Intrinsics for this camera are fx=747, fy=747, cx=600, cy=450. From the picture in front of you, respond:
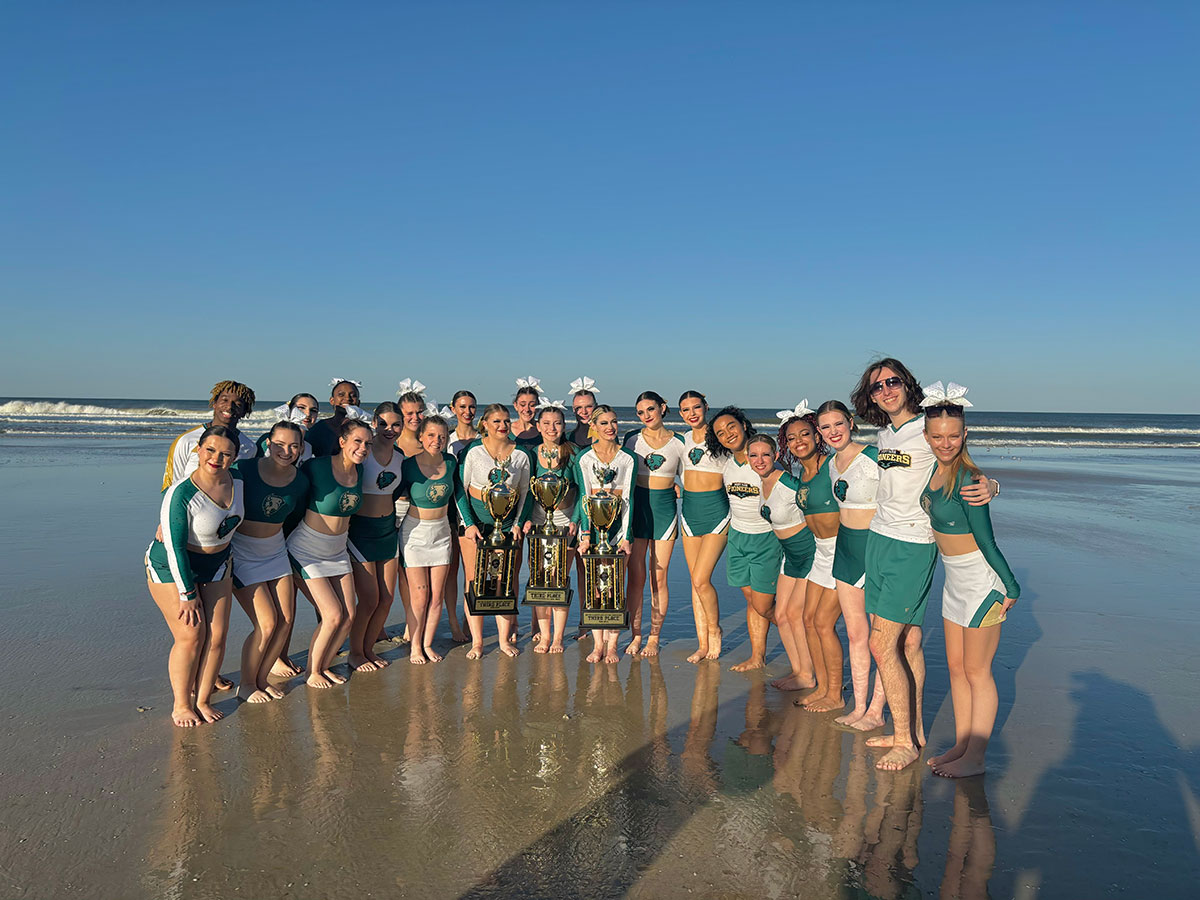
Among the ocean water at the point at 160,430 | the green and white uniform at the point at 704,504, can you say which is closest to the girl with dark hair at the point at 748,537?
the green and white uniform at the point at 704,504

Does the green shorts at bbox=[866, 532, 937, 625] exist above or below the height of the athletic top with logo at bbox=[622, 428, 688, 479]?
below

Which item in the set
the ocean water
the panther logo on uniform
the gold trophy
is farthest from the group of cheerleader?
the ocean water

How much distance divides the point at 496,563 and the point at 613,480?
1100 millimetres

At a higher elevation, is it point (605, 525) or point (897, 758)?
point (605, 525)

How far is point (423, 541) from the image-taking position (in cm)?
578

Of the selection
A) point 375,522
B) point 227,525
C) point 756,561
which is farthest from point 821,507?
point 227,525

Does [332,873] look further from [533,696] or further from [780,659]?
[780,659]

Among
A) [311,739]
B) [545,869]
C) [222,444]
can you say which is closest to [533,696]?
[311,739]

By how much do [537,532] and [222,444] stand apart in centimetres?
237

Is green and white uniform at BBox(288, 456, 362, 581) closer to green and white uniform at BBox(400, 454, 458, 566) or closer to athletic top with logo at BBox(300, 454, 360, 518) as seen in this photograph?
athletic top with logo at BBox(300, 454, 360, 518)

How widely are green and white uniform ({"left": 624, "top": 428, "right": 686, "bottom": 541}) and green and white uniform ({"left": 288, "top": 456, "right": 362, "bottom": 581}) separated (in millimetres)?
2237

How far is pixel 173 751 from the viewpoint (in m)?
4.05

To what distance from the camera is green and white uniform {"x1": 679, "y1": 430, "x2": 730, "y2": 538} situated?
233 inches

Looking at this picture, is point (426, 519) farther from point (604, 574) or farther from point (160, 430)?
point (160, 430)
